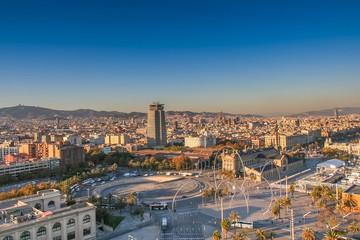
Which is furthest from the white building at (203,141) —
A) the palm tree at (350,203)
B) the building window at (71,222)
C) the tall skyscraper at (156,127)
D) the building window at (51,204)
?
the building window at (71,222)

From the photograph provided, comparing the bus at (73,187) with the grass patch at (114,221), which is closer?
the grass patch at (114,221)

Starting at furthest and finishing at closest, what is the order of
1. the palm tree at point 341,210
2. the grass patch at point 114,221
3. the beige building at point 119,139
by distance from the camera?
the beige building at point 119,139, the palm tree at point 341,210, the grass patch at point 114,221

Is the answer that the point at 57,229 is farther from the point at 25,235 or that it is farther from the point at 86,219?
the point at 86,219

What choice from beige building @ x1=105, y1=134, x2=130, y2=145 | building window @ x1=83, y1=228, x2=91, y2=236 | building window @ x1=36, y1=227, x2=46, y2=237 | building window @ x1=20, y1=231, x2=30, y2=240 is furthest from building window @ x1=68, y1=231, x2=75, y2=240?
beige building @ x1=105, y1=134, x2=130, y2=145

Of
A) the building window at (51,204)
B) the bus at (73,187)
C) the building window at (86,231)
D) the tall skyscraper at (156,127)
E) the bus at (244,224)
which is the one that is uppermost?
the tall skyscraper at (156,127)

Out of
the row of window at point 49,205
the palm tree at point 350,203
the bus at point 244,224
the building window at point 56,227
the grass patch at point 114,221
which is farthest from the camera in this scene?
the palm tree at point 350,203

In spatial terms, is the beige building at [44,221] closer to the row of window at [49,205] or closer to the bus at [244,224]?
the row of window at [49,205]
